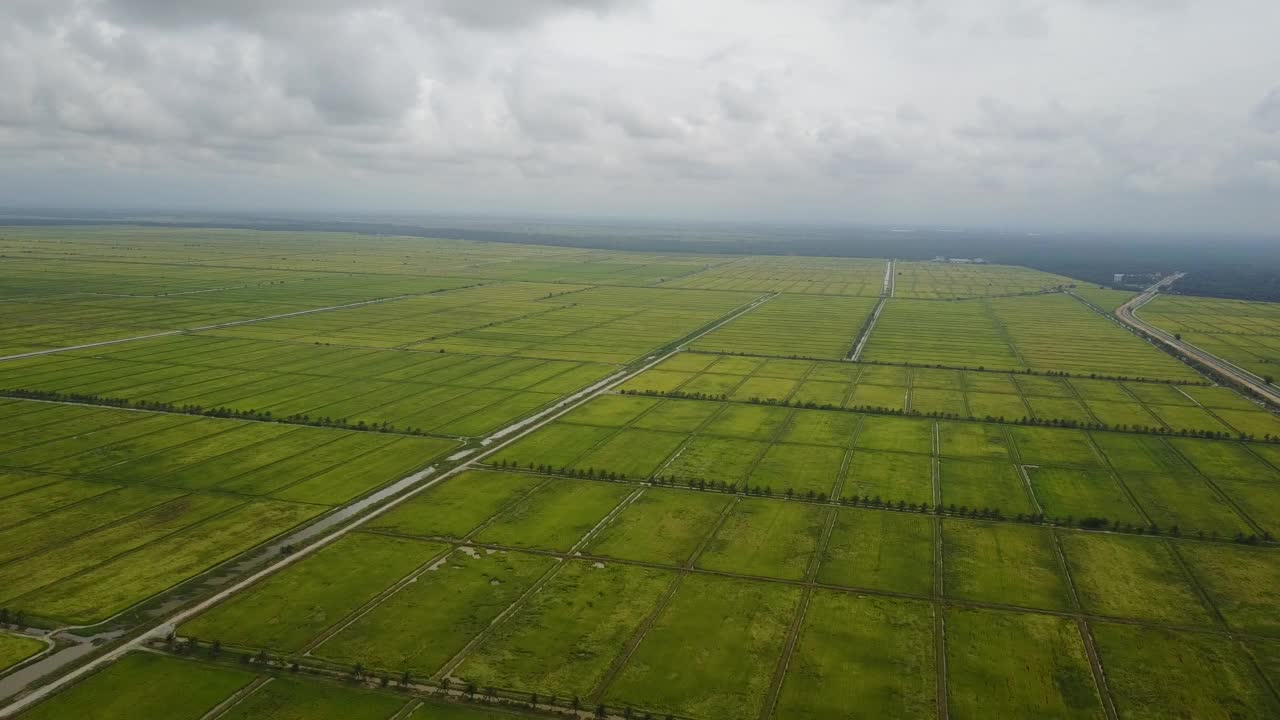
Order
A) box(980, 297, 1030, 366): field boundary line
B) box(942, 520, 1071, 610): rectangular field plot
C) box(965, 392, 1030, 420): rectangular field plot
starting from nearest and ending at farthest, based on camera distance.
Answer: box(942, 520, 1071, 610): rectangular field plot → box(965, 392, 1030, 420): rectangular field plot → box(980, 297, 1030, 366): field boundary line

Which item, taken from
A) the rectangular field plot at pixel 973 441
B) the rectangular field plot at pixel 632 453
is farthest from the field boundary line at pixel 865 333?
the rectangular field plot at pixel 632 453

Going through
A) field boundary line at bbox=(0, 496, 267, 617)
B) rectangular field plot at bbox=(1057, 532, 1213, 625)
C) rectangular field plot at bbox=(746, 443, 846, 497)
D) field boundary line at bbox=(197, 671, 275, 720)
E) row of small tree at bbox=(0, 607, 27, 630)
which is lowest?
field boundary line at bbox=(197, 671, 275, 720)

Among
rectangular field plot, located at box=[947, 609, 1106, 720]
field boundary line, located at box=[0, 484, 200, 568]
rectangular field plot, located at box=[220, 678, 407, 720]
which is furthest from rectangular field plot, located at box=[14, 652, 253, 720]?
rectangular field plot, located at box=[947, 609, 1106, 720]

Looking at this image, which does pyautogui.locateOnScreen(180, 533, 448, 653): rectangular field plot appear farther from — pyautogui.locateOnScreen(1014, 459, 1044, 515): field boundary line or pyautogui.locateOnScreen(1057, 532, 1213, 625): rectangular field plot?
pyautogui.locateOnScreen(1014, 459, 1044, 515): field boundary line

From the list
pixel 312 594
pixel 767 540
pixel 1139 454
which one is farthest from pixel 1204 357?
pixel 312 594

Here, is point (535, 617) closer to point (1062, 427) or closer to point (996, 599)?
point (996, 599)

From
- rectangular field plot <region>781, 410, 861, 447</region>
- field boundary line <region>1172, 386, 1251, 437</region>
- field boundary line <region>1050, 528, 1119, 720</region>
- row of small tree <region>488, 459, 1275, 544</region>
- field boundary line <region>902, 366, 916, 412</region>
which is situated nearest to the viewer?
field boundary line <region>1050, 528, 1119, 720</region>

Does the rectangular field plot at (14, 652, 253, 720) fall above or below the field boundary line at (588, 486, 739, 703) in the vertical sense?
below

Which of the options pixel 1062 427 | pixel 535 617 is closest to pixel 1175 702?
pixel 535 617
